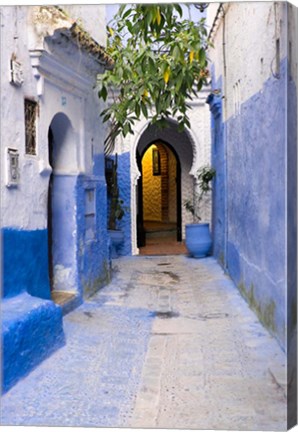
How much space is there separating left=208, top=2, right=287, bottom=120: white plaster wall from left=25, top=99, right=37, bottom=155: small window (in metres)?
1.20

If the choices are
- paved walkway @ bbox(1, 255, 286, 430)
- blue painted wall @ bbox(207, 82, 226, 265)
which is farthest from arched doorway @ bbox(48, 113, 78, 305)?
blue painted wall @ bbox(207, 82, 226, 265)

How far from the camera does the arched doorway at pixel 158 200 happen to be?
18.5 feet

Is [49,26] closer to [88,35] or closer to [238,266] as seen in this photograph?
[88,35]

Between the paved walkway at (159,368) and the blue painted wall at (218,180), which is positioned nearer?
the paved walkway at (159,368)

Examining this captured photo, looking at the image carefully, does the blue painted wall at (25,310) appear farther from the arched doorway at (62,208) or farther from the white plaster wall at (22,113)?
the arched doorway at (62,208)

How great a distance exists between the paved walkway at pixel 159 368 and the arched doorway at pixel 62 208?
30 centimetres

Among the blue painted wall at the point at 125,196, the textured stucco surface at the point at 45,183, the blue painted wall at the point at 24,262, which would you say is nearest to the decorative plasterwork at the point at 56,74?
the textured stucco surface at the point at 45,183

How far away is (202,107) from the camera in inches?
275

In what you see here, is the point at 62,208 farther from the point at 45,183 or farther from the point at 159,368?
the point at 159,368

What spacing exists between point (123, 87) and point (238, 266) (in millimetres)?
1715

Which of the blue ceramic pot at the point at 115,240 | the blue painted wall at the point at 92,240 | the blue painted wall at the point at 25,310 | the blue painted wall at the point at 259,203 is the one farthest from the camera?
the blue ceramic pot at the point at 115,240

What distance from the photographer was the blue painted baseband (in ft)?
9.29

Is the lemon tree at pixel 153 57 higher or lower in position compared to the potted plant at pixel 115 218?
higher

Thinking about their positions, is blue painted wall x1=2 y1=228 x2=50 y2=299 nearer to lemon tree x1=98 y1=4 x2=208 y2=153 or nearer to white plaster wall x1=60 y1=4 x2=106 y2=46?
lemon tree x1=98 y1=4 x2=208 y2=153
